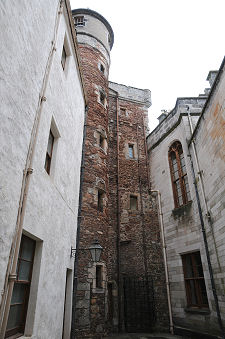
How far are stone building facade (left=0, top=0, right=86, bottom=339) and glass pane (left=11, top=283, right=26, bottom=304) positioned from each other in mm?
15

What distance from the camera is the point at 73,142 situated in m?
7.45

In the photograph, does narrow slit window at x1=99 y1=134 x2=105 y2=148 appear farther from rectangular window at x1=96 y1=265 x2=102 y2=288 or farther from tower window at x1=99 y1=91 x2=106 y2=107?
rectangular window at x1=96 y1=265 x2=102 y2=288

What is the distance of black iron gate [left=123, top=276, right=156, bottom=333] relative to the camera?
939 cm

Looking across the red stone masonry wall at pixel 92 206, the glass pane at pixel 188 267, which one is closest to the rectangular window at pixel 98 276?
the red stone masonry wall at pixel 92 206

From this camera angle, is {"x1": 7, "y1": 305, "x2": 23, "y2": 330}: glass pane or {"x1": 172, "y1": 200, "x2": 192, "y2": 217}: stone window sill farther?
{"x1": 172, "y1": 200, "x2": 192, "y2": 217}: stone window sill

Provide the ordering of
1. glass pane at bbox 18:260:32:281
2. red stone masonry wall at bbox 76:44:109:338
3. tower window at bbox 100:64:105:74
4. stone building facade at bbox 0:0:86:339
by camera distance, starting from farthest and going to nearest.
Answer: tower window at bbox 100:64:105:74
red stone masonry wall at bbox 76:44:109:338
glass pane at bbox 18:260:32:281
stone building facade at bbox 0:0:86:339

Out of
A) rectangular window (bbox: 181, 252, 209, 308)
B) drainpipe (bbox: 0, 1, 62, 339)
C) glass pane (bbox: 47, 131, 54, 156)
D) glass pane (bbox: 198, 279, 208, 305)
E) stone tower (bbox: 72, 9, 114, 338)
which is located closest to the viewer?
drainpipe (bbox: 0, 1, 62, 339)

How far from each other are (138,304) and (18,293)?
749cm

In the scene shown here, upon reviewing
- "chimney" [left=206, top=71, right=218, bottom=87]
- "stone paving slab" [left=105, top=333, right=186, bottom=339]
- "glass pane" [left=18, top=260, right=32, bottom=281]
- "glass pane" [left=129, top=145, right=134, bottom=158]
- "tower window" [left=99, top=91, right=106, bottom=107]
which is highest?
"chimney" [left=206, top=71, right=218, bottom=87]

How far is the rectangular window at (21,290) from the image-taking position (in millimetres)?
3490

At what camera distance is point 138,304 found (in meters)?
9.75

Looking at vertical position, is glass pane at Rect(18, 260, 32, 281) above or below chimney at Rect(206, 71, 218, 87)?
below

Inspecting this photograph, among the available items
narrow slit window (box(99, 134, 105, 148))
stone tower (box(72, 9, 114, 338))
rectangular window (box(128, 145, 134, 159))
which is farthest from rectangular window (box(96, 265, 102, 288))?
rectangular window (box(128, 145, 134, 159))

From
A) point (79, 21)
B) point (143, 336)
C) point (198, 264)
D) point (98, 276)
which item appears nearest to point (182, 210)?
point (198, 264)
